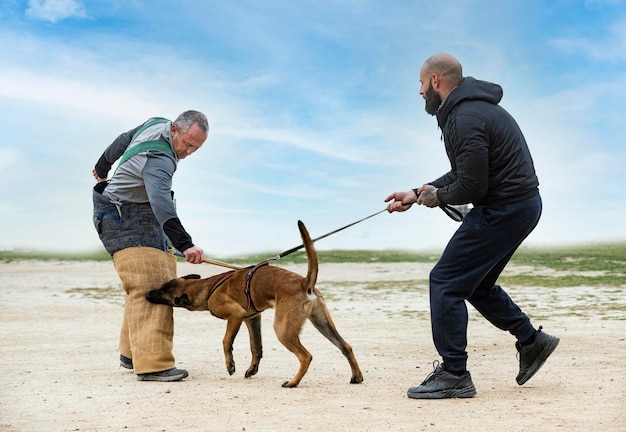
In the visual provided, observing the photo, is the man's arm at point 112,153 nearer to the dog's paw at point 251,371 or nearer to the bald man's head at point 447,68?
the dog's paw at point 251,371

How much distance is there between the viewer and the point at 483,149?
619 centimetres

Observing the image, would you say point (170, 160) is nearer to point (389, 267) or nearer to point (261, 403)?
point (261, 403)

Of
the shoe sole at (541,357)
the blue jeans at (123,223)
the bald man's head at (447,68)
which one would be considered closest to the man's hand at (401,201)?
the bald man's head at (447,68)

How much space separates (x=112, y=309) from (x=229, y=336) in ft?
33.4

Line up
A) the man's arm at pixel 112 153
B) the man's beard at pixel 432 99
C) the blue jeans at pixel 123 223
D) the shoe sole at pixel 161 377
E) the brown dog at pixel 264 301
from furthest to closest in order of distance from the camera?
the man's arm at pixel 112 153 → the blue jeans at pixel 123 223 → the shoe sole at pixel 161 377 → the brown dog at pixel 264 301 → the man's beard at pixel 432 99

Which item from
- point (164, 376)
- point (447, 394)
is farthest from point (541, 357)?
point (164, 376)

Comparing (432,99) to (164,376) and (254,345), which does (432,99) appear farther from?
(164,376)

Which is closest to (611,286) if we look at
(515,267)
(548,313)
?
(548,313)

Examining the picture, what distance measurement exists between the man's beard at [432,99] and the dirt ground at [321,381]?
249cm

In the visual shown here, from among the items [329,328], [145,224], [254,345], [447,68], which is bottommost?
[254,345]

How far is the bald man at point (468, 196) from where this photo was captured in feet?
20.6

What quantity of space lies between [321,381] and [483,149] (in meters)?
2.88

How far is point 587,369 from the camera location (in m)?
8.20

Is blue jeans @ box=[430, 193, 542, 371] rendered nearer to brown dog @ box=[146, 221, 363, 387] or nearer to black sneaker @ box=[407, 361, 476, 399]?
black sneaker @ box=[407, 361, 476, 399]
